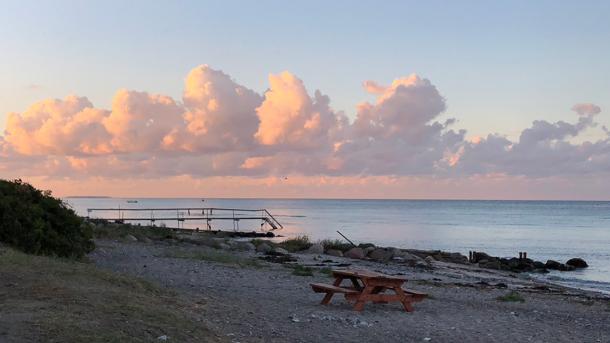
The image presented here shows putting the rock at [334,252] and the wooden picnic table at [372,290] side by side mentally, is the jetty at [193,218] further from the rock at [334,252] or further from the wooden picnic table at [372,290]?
the wooden picnic table at [372,290]

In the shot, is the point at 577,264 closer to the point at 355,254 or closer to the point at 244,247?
the point at 355,254

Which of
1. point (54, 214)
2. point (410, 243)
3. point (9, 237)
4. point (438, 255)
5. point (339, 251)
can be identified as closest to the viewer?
point (9, 237)

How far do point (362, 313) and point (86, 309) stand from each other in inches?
204

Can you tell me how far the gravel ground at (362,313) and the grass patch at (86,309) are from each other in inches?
28.1

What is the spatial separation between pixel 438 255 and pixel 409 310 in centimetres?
2703

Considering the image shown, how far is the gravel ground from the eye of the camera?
33.9ft

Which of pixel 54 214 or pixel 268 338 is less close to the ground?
pixel 54 214

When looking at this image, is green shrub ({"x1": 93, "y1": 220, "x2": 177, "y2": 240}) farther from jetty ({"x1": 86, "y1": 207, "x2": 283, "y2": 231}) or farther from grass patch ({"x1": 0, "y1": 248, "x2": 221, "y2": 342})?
grass patch ({"x1": 0, "y1": 248, "x2": 221, "y2": 342})

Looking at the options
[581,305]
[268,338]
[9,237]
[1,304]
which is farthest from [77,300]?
[581,305]

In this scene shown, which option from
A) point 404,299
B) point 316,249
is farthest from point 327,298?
point 316,249

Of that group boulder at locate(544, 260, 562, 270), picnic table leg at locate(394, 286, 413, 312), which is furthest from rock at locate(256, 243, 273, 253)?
picnic table leg at locate(394, 286, 413, 312)

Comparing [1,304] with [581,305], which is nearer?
[1,304]

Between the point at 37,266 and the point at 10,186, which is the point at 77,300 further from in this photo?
the point at 10,186

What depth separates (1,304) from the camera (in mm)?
8953
